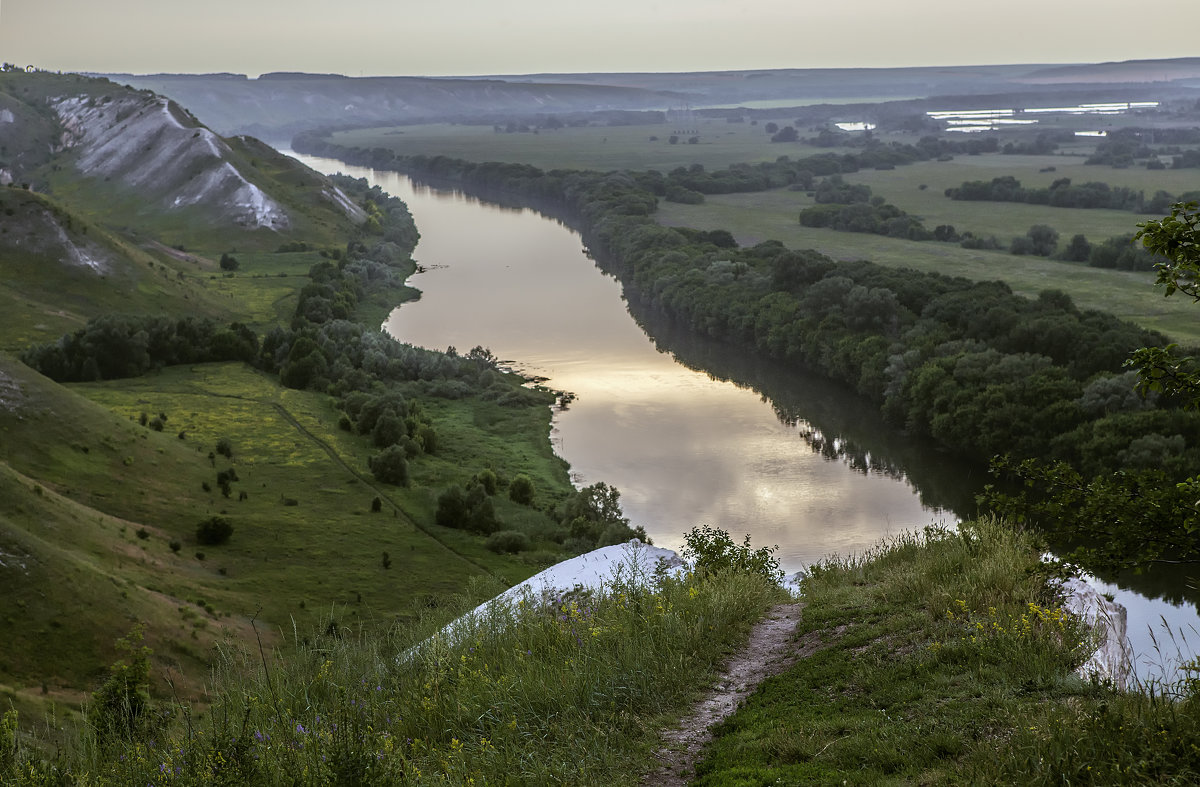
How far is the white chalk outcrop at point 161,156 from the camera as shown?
126 metres

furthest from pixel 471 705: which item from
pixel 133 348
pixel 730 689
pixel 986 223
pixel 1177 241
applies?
pixel 986 223

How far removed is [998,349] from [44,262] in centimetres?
6885

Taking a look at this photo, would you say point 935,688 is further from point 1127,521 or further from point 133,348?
point 133,348

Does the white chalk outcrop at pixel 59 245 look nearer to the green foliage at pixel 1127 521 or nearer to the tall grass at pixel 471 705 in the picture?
the tall grass at pixel 471 705

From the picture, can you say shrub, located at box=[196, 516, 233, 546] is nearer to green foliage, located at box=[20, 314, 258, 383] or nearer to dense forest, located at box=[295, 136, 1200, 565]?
dense forest, located at box=[295, 136, 1200, 565]

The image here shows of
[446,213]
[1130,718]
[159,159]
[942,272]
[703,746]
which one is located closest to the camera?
[1130,718]

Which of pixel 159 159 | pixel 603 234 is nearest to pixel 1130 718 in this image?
pixel 603 234

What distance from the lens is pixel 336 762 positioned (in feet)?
30.0

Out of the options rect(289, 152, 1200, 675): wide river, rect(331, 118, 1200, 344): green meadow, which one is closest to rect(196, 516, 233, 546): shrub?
rect(289, 152, 1200, 675): wide river

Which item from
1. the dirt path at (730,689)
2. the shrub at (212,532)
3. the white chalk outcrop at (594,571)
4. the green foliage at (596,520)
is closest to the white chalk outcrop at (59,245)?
the shrub at (212,532)

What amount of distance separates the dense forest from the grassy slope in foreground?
10541 mm

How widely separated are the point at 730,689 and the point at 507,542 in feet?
100

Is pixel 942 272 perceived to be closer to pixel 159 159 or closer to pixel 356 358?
pixel 356 358

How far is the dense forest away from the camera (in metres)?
46.5
